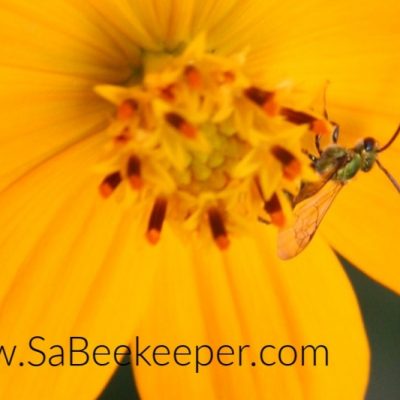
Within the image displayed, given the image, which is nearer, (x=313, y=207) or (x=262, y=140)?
(x=262, y=140)

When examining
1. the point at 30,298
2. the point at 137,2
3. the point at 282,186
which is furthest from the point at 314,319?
the point at 137,2

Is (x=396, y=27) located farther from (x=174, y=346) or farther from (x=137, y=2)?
(x=174, y=346)

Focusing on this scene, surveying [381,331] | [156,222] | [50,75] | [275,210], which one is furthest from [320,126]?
[381,331]

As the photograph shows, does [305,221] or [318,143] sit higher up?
[318,143]

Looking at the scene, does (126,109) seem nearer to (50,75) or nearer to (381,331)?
(50,75)

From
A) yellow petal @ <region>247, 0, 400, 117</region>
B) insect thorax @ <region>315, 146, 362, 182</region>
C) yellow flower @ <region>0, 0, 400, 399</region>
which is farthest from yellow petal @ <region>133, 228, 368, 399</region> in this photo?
yellow petal @ <region>247, 0, 400, 117</region>

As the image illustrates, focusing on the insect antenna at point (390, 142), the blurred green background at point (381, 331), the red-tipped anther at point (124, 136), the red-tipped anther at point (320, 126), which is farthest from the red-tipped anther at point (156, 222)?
the blurred green background at point (381, 331)

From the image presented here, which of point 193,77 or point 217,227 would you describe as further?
point 217,227
